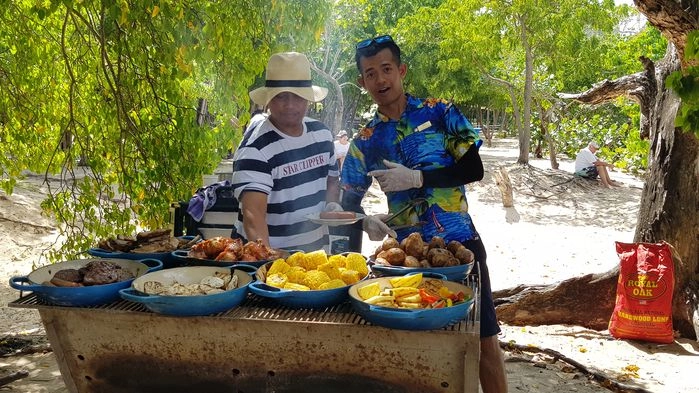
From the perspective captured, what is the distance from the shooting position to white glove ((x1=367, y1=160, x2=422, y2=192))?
2549 mm

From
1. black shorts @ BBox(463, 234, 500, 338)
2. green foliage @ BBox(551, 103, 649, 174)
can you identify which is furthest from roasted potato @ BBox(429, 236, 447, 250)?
green foliage @ BBox(551, 103, 649, 174)

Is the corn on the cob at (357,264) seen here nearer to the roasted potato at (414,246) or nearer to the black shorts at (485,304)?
the roasted potato at (414,246)

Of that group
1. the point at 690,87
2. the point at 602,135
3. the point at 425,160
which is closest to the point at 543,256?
the point at 425,160

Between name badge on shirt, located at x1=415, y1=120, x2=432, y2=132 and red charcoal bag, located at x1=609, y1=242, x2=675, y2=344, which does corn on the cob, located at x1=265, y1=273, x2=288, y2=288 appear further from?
red charcoal bag, located at x1=609, y1=242, x2=675, y2=344

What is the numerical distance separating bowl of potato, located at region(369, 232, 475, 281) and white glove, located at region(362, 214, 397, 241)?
0.23 m

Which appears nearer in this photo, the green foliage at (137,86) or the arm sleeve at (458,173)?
the arm sleeve at (458,173)

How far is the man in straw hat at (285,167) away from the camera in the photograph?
9.25 feet

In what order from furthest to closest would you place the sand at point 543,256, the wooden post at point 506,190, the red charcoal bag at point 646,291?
the wooden post at point 506,190
the red charcoal bag at point 646,291
the sand at point 543,256

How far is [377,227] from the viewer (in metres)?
2.66

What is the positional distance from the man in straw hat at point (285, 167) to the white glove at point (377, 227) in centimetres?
27

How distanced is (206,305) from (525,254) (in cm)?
736

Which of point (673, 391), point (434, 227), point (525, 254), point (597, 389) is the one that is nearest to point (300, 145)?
point (434, 227)

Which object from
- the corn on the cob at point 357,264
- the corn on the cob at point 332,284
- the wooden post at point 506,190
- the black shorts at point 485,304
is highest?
the corn on the cob at point 357,264

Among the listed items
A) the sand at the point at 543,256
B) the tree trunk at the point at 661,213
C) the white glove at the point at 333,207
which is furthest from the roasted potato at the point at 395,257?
the tree trunk at the point at 661,213
